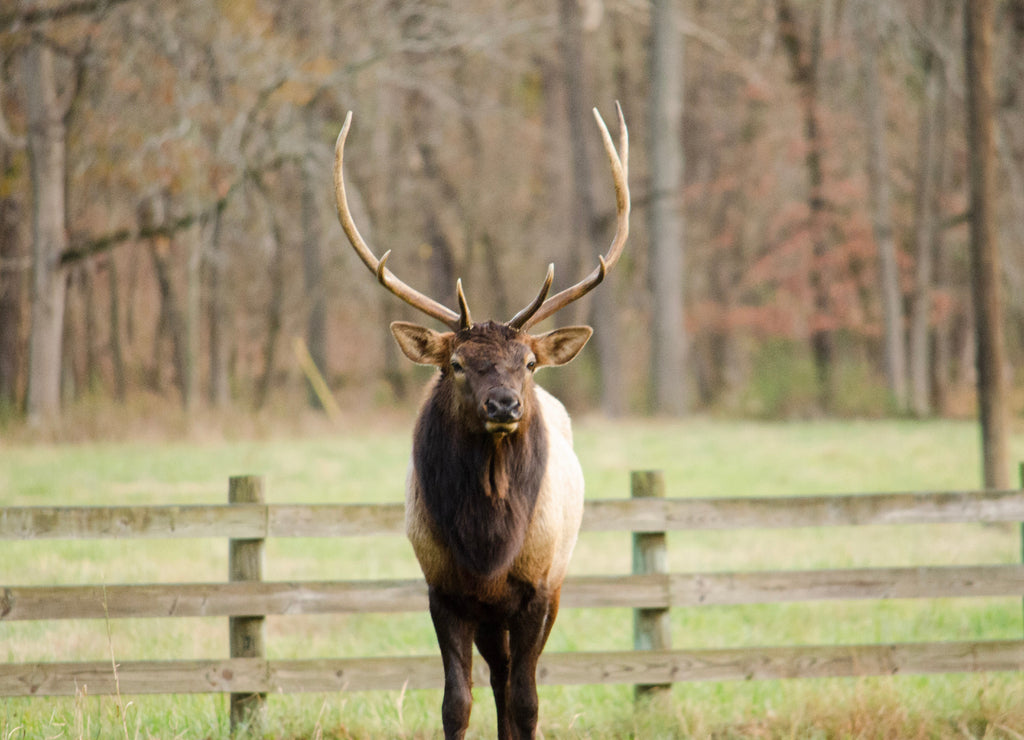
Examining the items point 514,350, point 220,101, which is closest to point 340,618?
point 514,350

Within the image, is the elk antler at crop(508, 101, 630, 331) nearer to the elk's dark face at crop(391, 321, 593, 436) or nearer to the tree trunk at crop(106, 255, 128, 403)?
the elk's dark face at crop(391, 321, 593, 436)

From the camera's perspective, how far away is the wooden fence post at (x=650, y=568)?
6.19 meters

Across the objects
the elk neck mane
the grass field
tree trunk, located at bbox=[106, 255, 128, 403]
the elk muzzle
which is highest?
tree trunk, located at bbox=[106, 255, 128, 403]

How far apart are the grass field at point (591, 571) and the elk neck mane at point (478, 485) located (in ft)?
3.02

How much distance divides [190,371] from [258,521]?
16739 millimetres

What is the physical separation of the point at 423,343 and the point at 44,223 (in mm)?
14198

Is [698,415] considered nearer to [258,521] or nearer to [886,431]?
[886,431]

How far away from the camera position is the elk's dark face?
442cm

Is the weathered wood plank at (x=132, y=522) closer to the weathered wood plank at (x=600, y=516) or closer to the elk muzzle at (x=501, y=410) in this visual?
the weathered wood plank at (x=600, y=516)

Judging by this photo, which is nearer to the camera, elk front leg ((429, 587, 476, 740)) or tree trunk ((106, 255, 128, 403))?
elk front leg ((429, 587, 476, 740))

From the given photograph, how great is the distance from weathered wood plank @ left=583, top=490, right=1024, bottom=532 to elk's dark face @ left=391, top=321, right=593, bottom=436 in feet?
4.16

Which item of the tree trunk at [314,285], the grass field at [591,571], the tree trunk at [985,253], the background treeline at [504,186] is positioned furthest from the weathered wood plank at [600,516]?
the tree trunk at [314,285]

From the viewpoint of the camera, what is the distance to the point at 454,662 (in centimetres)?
471

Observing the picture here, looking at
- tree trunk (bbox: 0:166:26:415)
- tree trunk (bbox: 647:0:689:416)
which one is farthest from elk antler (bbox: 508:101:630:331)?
tree trunk (bbox: 0:166:26:415)
